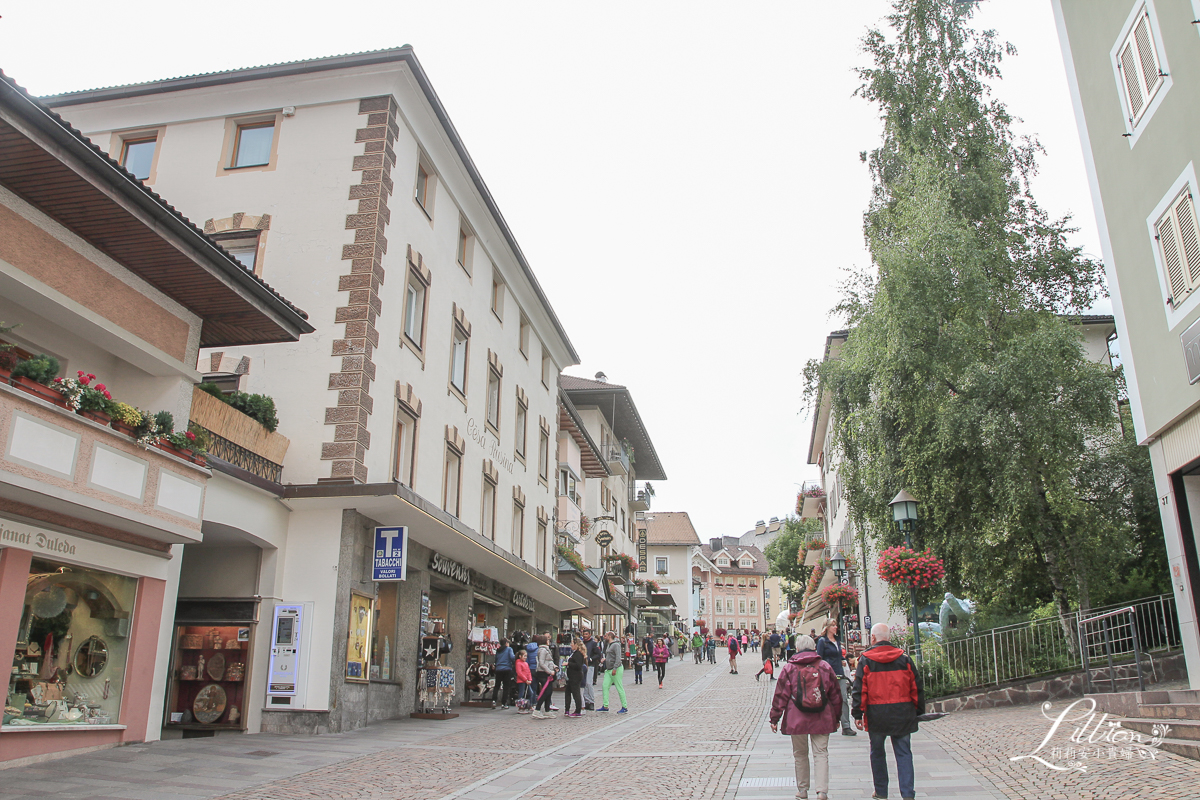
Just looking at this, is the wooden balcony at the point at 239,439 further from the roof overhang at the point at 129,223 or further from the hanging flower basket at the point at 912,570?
the hanging flower basket at the point at 912,570

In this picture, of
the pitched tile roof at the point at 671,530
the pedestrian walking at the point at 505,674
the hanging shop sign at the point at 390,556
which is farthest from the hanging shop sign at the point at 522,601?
the pitched tile roof at the point at 671,530

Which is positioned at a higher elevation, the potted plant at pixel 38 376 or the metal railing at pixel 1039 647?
the potted plant at pixel 38 376

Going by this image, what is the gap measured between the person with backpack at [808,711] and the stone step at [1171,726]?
4.37m

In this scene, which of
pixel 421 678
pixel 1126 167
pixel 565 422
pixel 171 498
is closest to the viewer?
pixel 171 498

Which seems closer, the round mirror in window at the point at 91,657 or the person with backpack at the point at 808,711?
the person with backpack at the point at 808,711

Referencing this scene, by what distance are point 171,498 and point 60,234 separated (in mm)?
3457

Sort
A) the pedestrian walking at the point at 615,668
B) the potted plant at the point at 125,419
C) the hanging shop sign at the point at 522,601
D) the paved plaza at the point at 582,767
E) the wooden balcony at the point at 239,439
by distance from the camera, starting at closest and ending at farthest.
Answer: the paved plaza at the point at 582,767 → the potted plant at the point at 125,419 → the wooden balcony at the point at 239,439 → the pedestrian walking at the point at 615,668 → the hanging shop sign at the point at 522,601

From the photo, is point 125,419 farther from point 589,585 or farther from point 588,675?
point 589,585

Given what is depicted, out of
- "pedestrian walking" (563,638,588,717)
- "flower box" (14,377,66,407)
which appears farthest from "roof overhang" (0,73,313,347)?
"pedestrian walking" (563,638,588,717)

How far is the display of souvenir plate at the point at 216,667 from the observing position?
14945 millimetres

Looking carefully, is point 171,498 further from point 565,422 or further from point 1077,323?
point 565,422

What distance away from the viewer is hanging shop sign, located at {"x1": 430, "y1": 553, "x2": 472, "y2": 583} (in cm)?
1963

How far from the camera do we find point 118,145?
19.9m

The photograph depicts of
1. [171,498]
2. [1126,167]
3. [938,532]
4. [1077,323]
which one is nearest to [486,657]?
[938,532]
